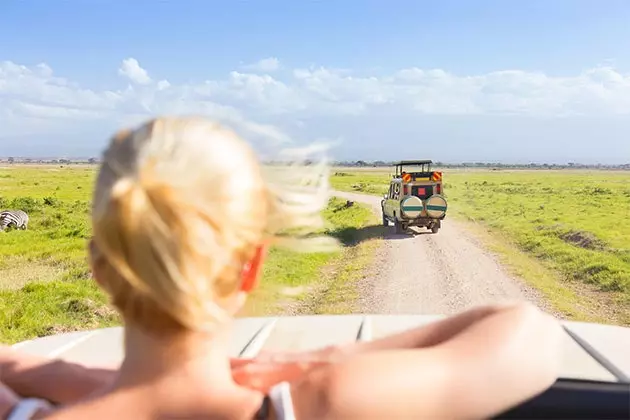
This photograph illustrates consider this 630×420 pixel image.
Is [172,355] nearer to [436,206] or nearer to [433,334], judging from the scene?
[433,334]

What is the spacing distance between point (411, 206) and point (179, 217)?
67.3 feet

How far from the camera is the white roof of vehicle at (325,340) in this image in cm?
171

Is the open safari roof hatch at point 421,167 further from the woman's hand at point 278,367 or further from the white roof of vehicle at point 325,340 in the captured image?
the woman's hand at point 278,367

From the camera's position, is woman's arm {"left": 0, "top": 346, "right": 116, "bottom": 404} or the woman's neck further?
woman's arm {"left": 0, "top": 346, "right": 116, "bottom": 404}

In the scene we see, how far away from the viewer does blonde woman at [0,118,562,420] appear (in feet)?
3.32

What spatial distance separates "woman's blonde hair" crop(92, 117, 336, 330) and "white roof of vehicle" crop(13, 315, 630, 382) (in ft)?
2.13

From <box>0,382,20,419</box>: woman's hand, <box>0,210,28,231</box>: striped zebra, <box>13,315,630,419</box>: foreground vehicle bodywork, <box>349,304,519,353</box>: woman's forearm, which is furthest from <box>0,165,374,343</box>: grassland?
<box>0,210,28,231</box>: striped zebra

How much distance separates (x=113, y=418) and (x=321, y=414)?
31cm

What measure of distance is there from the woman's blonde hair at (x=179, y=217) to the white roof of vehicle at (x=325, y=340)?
25.6 inches

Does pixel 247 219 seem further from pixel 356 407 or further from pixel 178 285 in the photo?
pixel 356 407

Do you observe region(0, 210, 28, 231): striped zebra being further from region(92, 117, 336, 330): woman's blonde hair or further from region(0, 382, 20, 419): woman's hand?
region(92, 117, 336, 330): woman's blonde hair

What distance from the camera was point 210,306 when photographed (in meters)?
1.03

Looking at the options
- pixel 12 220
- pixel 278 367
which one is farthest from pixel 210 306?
pixel 12 220

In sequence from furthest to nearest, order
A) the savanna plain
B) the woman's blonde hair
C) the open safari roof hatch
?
1. the open safari roof hatch
2. the savanna plain
3. the woman's blonde hair
